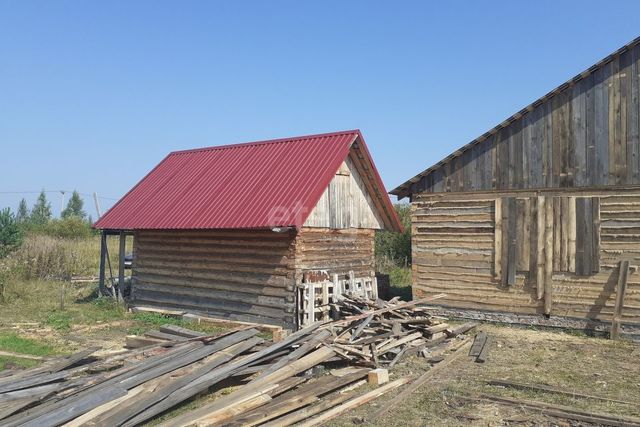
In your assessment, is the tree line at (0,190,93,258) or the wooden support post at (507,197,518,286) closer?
the wooden support post at (507,197,518,286)

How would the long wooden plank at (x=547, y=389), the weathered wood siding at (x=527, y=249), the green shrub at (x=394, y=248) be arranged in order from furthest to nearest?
the green shrub at (x=394, y=248) < the weathered wood siding at (x=527, y=249) < the long wooden plank at (x=547, y=389)

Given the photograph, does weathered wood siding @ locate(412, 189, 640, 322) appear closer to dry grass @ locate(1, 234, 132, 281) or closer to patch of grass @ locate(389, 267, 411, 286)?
patch of grass @ locate(389, 267, 411, 286)

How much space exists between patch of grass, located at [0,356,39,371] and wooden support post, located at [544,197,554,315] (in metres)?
12.2

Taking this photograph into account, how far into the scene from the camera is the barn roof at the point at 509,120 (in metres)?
14.2

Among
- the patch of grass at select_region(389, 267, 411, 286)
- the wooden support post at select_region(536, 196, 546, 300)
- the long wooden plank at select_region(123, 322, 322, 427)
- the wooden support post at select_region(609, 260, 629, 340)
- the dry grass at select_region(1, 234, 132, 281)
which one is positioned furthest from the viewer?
the dry grass at select_region(1, 234, 132, 281)

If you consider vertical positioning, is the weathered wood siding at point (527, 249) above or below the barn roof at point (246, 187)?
below

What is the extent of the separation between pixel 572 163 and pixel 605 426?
28.1ft

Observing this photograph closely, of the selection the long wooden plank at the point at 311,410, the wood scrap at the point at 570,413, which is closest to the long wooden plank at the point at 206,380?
the long wooden plank at the point at 311,410

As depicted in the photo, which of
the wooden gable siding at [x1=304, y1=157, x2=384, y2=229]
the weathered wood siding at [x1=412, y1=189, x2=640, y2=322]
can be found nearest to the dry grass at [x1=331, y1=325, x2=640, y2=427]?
the weathered wood siding at [x1=412, y1=189, x2=640, y2=322]

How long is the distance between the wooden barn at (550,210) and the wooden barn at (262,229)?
7.57 feet

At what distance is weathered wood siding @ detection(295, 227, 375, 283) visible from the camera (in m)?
15.4

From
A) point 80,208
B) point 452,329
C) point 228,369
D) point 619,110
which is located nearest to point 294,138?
point 452,329

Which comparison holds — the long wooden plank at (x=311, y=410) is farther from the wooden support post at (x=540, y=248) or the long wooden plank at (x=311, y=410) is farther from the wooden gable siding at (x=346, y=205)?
the wooden support post at (x=540, y=248)

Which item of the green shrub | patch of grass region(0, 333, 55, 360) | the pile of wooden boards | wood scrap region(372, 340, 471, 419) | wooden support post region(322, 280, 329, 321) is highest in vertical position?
the green shrub
